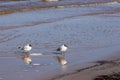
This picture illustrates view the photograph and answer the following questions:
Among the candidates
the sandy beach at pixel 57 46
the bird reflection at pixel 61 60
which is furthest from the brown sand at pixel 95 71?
the bird reflection at pixel 61 60

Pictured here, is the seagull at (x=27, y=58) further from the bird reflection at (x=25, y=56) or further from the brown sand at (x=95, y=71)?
the brown sand at (x=95, y=71)

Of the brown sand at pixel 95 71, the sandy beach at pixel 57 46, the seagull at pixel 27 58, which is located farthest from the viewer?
the seagull at pixel 27 58

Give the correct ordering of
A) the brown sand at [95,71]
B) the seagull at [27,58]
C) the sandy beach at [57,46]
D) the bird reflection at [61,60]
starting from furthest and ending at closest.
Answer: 1. the seagull at [27,58]
2. the bird reflection at [61,60]
3. the sandy beach at [57,46]
4. the brown sand at [95,71]

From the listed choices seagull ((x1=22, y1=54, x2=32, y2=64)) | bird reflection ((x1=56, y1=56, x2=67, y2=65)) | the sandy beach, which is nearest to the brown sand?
the sandy beach

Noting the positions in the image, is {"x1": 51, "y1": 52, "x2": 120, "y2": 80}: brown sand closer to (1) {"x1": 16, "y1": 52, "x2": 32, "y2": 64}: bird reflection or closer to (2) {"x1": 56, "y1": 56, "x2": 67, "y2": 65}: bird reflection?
(2) {"x1": 56, "y1": 56, "x2": 67, "y2": 65}: bird reflection

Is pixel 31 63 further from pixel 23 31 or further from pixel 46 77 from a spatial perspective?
pixel 23 31

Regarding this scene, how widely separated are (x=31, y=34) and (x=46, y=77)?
6124mm

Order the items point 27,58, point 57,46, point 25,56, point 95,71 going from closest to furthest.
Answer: point 95,71
point 27,58
point 25,56
point 57,46

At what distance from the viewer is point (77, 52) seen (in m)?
11.5

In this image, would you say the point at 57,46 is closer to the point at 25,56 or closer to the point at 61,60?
the point at 25,56

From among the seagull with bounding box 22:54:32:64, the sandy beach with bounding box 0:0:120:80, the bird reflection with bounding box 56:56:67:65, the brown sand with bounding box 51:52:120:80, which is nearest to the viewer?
the brown sand with bounding box 51:52:120:80

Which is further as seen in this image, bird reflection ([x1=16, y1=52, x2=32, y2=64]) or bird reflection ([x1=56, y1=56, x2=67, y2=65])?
bird reflection ([x1=16, y1=52, x2=32, y2=64])

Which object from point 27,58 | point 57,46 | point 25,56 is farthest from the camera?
point 57,46

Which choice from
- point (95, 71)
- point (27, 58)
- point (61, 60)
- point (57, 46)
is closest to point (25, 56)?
point (27, 58)
